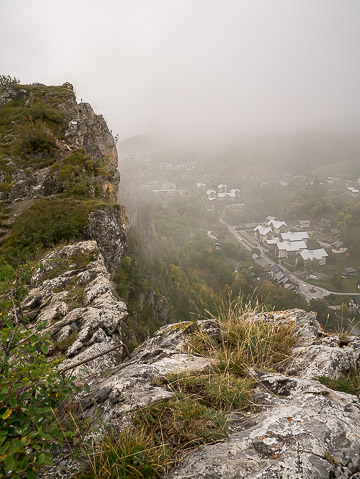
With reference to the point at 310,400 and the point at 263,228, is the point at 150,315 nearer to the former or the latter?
the point at 310,400

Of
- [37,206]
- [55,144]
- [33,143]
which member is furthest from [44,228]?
[33,143]

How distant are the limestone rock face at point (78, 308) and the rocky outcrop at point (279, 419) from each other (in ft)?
4.68

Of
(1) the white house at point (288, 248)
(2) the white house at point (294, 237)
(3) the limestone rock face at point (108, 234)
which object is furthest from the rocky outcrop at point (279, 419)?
(2) the white house at point (294, 237)

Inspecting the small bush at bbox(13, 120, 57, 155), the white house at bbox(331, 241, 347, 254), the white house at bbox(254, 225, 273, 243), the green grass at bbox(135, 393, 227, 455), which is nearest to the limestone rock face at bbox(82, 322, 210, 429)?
the green grass at bbox(135, 393, 227, 455)

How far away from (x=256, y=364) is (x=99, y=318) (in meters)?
3.86

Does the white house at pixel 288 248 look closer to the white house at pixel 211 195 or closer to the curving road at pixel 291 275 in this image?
the curving road at pixel 291 275

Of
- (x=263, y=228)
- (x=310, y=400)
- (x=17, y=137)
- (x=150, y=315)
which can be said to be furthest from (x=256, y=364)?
(x=263, y=228)

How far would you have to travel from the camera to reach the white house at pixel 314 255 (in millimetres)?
84219

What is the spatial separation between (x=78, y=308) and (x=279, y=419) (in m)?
5.57

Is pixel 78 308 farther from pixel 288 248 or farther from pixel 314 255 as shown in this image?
pixel 288 248

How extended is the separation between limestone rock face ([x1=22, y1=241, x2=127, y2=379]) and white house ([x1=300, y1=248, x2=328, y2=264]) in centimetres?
8717

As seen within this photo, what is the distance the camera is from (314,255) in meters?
85.7

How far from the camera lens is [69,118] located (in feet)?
76.6

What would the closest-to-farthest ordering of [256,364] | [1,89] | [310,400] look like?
1. [310,400]
2. [256,364]
3. [1,89]
